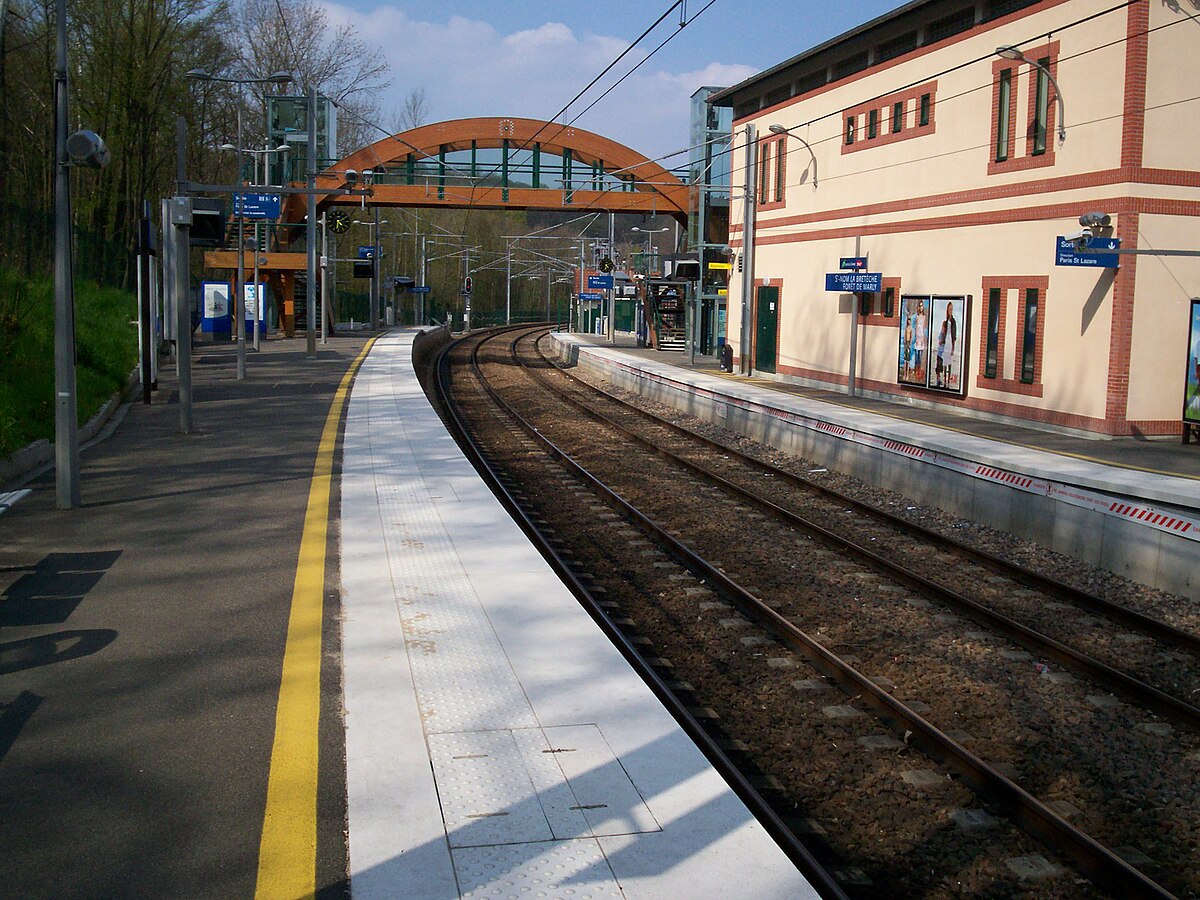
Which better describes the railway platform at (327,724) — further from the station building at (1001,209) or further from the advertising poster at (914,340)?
the advertising poster at (914,340)

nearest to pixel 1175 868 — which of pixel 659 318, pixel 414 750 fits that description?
pixel 414 750

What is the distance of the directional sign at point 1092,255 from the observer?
60.7 feet

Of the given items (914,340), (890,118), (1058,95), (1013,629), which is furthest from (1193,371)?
(1013,629)

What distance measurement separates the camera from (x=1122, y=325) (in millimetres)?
19031

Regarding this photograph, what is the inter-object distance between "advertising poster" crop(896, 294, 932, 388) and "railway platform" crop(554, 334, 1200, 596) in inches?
27.1

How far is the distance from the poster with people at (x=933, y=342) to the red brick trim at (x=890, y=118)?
369 cm

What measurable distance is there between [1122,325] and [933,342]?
18.7ft


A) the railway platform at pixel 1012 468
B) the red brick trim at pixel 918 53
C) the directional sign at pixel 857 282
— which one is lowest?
the railway platform at pixel 1012 468

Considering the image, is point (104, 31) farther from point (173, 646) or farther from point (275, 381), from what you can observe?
point (173, 646)

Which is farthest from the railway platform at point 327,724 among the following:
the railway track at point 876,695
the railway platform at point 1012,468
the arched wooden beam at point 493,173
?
the arched wooden beam at point 493,173

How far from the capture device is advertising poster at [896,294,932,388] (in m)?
24.9

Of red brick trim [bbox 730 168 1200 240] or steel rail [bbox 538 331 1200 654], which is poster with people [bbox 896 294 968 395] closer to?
red brick trim [bbox 730 168 1200 240]

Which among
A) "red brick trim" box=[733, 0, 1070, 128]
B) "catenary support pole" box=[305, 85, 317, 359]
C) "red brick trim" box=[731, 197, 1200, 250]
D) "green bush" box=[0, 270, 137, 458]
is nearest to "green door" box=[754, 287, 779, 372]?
"red brick trim" box=[731, 197, 1200, 250]

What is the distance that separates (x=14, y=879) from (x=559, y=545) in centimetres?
782
